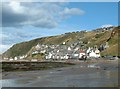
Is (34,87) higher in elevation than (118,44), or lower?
lower

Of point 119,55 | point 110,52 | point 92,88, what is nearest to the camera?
point 92,88

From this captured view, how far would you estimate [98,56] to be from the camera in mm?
199875

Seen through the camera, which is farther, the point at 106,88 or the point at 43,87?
the point at 43,87

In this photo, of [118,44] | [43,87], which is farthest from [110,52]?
[43,87]

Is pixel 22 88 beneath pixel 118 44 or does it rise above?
beneath

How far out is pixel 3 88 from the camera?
110 ft

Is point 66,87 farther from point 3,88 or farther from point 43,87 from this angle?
point 3,88

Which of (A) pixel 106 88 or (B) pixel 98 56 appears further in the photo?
(B) pixel 98 56

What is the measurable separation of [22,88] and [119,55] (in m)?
147

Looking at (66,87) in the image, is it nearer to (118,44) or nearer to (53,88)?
(53,88)

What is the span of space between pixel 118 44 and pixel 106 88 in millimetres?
170664

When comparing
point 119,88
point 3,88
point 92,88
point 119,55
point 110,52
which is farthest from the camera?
point 110,52

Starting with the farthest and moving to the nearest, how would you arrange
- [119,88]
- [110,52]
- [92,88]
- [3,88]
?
[110,52], [3,88], [92,88], [119,88]

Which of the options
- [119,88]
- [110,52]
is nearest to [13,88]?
[119,88]
